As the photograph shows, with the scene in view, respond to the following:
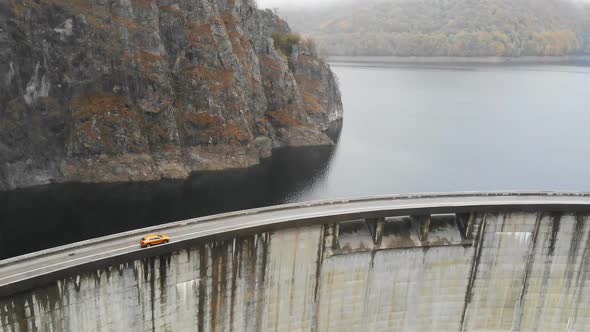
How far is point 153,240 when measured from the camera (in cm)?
2489

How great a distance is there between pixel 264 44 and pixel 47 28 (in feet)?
126

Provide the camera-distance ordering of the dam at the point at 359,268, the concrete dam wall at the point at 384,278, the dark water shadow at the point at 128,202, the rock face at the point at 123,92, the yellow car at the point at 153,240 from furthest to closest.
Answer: the rock face at the point at 123,92
the dark water shadow at the point at 128,202
the concrete dam wall at the point at 384,278
the dam at the point at 359,268
the yellow car at the point at 153,240

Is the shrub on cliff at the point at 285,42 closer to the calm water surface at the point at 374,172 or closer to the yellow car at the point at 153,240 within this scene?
the calm water surface at the point at 374,172

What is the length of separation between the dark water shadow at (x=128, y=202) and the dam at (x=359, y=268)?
20.9 metres

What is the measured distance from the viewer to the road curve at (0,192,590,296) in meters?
22.8

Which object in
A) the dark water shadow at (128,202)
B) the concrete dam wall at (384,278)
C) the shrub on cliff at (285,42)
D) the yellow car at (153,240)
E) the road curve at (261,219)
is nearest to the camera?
the road curve at (261,219)

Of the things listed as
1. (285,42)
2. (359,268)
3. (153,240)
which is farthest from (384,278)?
(285,42)

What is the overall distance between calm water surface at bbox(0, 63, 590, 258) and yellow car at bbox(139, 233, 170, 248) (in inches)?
838

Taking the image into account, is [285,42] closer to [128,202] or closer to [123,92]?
[123,92]

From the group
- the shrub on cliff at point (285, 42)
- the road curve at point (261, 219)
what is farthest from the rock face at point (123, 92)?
the road curve at point (261, 219)

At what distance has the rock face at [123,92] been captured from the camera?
61625 millimetres

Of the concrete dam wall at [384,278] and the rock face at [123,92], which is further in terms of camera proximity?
the rock face at [123,92]

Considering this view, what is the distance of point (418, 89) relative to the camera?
146m

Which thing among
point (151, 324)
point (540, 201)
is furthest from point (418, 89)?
point (151, 324)
